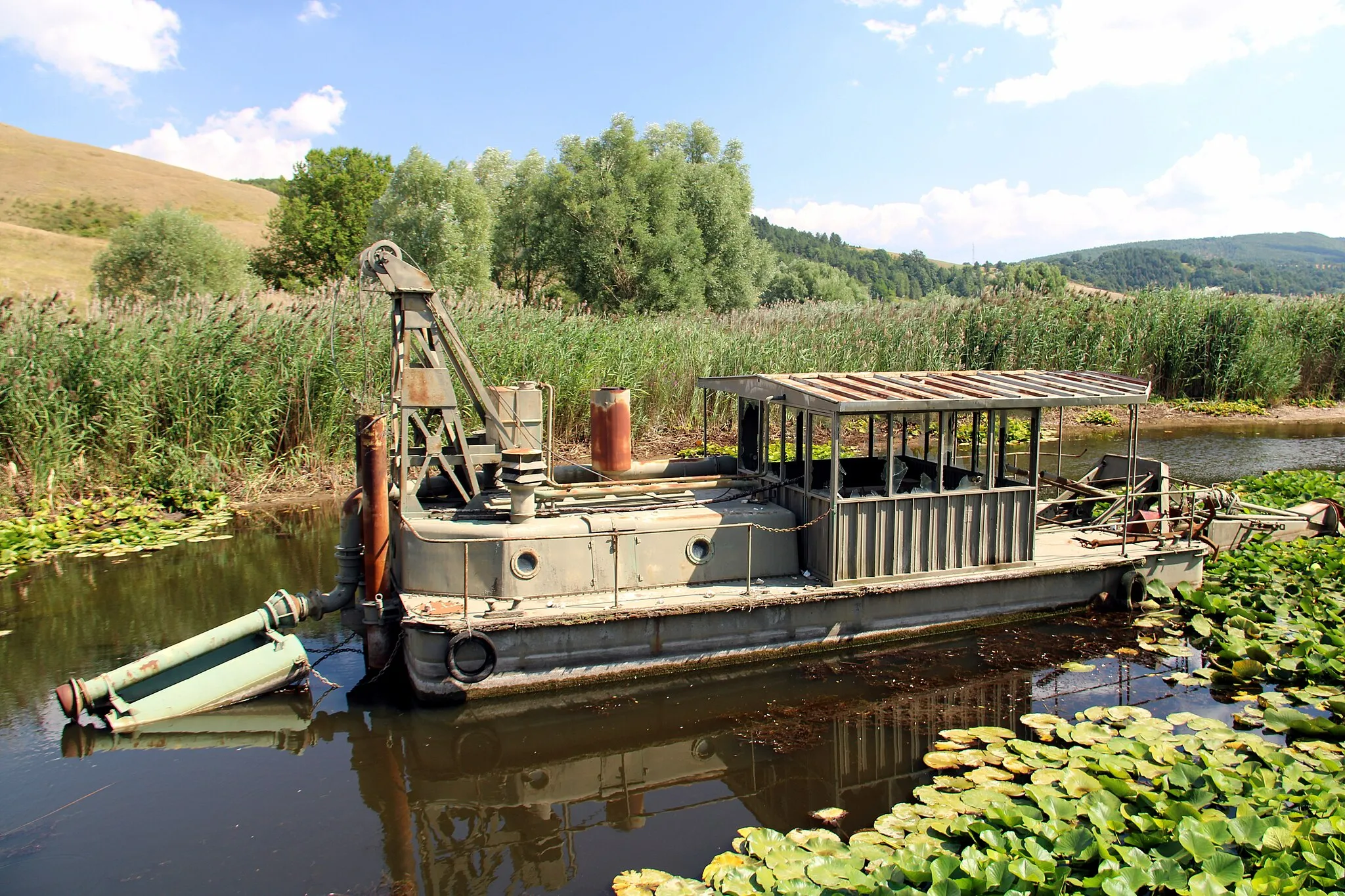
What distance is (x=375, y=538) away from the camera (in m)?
9.14

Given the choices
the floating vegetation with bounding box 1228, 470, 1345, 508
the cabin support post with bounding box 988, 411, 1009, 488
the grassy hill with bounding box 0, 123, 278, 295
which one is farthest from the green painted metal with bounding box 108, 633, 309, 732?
the grassy hill with bounding box 0, 123, 278, 295

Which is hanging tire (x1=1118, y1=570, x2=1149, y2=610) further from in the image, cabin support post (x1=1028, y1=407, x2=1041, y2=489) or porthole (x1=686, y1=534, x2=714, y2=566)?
porthole (x1=686, y1=534, x2=714, y2=566)

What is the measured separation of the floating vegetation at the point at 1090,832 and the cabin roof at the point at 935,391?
346 cm

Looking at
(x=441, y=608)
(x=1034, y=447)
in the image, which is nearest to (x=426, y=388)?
(x=441, y=608)

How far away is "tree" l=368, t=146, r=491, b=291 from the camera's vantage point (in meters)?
35.4

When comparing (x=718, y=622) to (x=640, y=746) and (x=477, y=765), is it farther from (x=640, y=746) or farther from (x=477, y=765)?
(x=477, y=765)

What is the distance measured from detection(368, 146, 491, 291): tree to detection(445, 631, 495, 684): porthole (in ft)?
93.2

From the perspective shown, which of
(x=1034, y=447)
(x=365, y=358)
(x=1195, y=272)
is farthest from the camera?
(x=1195, y=272)

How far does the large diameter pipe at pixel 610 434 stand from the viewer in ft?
34.9

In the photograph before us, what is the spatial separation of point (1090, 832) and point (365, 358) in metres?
13.9

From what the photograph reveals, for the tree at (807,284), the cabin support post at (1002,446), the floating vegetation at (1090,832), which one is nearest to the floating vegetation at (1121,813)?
the floating vegetation at (1090,832)

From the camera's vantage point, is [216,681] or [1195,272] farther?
[1195,272]

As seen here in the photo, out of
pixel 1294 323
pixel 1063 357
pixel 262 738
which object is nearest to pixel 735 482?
pixel 262 738

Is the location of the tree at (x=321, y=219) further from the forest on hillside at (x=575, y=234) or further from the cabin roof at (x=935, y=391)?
the cabin roof at (x=935, y=391)
